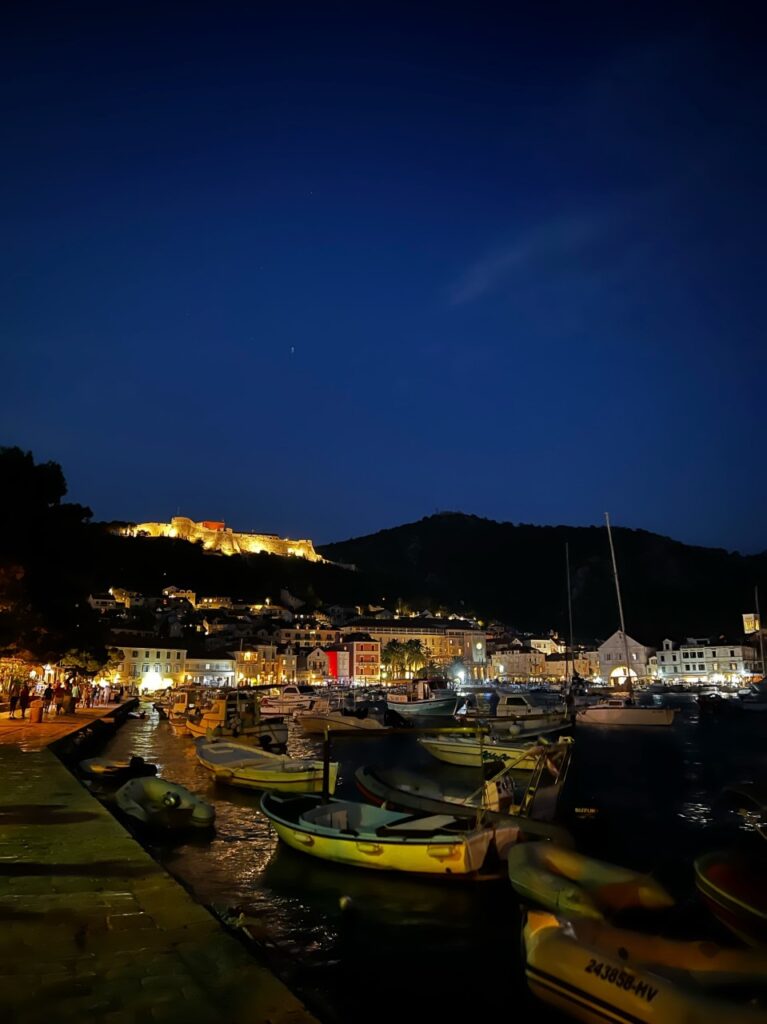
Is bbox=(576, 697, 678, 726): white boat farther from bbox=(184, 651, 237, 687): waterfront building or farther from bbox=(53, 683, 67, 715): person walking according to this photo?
bbox=(184, 651, 237, 687): waterfront building

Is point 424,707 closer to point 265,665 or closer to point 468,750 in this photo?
point 468,750

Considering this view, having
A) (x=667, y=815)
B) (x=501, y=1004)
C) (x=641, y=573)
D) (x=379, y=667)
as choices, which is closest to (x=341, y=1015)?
(x=501, y=1004)

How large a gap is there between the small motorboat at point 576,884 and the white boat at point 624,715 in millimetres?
Answer: 44584

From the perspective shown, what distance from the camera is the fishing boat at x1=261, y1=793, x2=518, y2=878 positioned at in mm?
12977

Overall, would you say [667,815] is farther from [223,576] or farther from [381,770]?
[223,576]

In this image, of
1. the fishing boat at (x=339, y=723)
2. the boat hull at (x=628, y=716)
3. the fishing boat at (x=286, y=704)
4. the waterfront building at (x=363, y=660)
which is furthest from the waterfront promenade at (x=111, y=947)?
the waterfront building at (x=363, y=660)

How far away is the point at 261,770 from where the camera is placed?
22625 millimetres

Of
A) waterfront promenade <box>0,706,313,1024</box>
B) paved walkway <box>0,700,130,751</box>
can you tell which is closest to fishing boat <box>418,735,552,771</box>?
paved walkway <box>0,700,130,751</box>

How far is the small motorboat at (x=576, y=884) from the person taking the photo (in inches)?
399

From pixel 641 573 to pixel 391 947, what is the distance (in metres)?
202

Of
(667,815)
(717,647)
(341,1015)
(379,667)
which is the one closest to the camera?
(341,1015)

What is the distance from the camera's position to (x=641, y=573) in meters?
198

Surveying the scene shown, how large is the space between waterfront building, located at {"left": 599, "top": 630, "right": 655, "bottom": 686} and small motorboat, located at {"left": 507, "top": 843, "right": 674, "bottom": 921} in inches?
3951

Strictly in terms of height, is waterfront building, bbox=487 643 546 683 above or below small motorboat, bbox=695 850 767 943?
below
